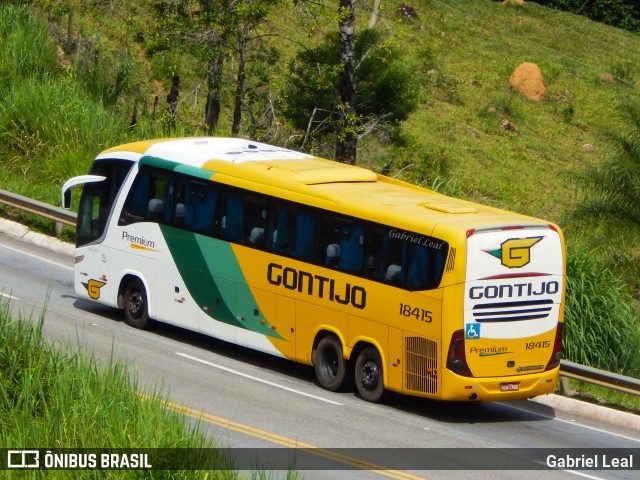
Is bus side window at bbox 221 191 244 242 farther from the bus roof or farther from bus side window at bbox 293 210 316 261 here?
bus side window at bbox 293 210 316 261

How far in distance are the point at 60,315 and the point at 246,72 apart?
871cm

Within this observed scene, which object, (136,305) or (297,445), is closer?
(297,445)

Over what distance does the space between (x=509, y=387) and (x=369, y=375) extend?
1.86 meters

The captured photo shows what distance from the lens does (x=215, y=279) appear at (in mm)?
17469

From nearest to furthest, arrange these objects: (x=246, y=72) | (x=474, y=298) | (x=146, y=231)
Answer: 1. (x=474, y=298)
2. (x=146, y=231)
3. (x=246, y=72)

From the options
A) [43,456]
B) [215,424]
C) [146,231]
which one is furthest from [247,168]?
[43,456]

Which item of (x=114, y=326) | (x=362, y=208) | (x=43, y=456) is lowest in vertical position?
(x=114, y=326)

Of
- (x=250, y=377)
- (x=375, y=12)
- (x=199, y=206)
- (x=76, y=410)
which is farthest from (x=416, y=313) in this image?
(x=375, y=12)

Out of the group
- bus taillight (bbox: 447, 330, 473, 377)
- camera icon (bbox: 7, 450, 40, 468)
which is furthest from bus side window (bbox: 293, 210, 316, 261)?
camera icon (bbox: 7, 450, 40, 468)

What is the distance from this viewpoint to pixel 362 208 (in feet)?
51.6

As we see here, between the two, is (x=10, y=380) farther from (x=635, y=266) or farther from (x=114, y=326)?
(x=635, y=266)

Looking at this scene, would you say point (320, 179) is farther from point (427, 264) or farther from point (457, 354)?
point (457, 354)

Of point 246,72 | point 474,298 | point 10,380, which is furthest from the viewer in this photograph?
point 246,72

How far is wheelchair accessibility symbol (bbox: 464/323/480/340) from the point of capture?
14773 mm
